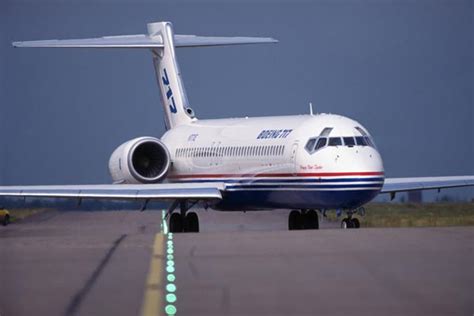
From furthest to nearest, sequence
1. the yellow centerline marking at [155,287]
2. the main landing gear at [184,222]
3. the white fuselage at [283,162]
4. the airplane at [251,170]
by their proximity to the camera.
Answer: the main landing gear at [184,222] → the airplane at [251,170] → the white fuselage at [283,162] → the yellow centerline marking at [155,287]

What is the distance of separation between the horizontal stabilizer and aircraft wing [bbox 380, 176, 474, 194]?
11.4 meters

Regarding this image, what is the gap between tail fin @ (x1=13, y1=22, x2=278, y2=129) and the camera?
46.3 metres

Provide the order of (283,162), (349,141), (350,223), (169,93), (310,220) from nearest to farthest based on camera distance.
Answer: (349,141)
(350,223)
(283,162)
(310,220)
(169,93)

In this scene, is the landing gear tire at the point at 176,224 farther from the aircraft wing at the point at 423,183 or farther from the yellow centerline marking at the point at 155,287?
the yellow centerline marking at the point at 155,287

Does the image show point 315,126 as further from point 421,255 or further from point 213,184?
point 421,255

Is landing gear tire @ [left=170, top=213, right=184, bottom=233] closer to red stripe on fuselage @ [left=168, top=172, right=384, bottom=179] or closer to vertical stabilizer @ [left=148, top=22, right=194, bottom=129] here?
red stripe on fuselage @ [left=168, top=172, right=384, bottom=179]

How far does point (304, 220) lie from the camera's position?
37.8 meters

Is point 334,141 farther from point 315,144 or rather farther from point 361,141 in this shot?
point 361,141

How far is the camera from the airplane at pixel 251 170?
3453 centimetres

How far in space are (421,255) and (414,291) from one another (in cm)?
528

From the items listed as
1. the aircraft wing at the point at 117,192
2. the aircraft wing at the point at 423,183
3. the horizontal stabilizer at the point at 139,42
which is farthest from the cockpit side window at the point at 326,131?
the horizontal stabilizer at the point at 139,42

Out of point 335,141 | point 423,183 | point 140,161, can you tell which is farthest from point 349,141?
point 140,161

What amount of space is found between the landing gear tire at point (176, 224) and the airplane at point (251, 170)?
28 millimetres

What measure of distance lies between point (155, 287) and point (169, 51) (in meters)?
30.4
